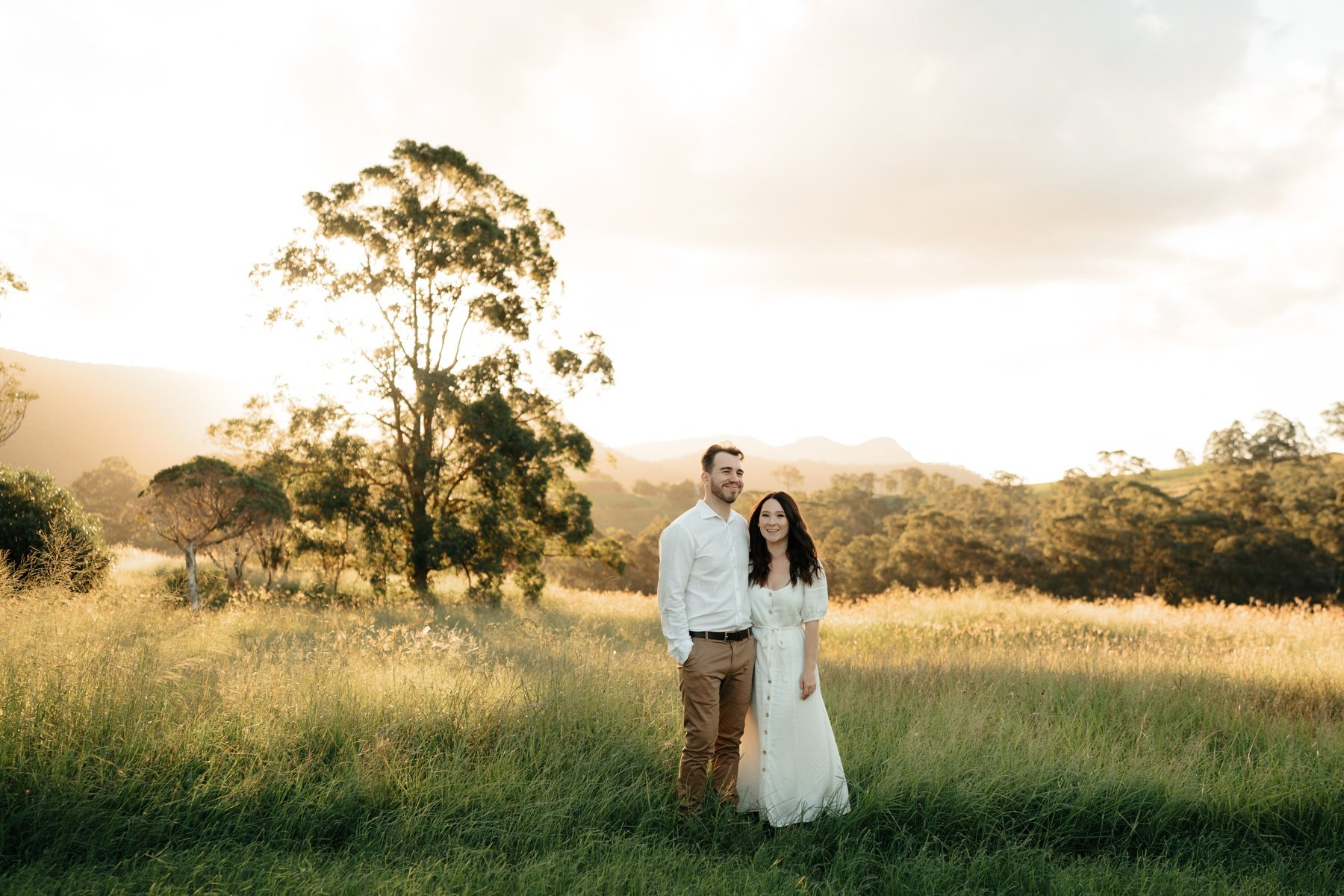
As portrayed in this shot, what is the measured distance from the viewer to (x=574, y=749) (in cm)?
516

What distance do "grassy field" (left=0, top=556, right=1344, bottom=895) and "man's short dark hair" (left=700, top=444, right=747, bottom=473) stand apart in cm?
199

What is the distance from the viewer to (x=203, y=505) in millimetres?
13891

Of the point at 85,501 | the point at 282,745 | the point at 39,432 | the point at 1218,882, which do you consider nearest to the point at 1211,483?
the point at 1218,882

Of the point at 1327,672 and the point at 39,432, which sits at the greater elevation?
the point at 39,432

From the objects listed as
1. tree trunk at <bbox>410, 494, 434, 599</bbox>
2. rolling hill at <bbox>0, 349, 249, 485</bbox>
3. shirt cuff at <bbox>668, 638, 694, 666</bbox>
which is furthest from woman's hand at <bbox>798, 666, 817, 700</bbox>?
rolling hill at <bbox>0, 349, 249, 485</bbox>

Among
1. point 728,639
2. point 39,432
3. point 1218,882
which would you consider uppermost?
point 39,432

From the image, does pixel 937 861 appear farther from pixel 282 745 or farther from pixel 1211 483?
pixel 1211 483

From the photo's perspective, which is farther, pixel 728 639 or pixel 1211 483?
pixel 1211 483

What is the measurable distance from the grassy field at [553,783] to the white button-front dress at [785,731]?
0.57ft

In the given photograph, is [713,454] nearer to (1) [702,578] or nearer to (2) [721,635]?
(1) [702,578]

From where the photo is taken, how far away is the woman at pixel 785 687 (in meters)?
4.71

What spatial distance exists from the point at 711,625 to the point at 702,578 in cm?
29

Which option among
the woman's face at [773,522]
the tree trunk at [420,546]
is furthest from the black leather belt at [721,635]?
the tree trunk at [420,546]

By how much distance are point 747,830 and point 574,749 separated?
128 centimetres
